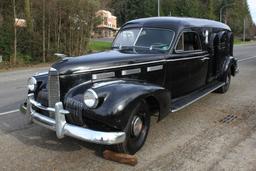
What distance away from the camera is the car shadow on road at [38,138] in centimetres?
509

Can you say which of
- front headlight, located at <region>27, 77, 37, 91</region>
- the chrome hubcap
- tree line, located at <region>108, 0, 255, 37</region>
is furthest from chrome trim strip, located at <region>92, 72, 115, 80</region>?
tree line, located at <region>108, 0, 255, 37</region>

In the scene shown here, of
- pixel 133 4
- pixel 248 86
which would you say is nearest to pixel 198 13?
pixel 133 4

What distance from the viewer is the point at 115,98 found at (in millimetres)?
4477

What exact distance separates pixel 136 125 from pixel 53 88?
1.28 metres

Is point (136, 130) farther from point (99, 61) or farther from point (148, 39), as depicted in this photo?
point (148, 39)

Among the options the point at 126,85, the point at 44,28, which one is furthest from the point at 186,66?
the point at 44,28

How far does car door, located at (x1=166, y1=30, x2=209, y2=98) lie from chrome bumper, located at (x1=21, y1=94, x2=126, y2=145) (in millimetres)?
2107

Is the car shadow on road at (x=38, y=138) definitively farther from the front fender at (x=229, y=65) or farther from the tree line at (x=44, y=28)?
the tree line at (x=44, y=28)

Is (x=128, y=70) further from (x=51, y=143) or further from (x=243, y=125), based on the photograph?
(x=243, y=125)

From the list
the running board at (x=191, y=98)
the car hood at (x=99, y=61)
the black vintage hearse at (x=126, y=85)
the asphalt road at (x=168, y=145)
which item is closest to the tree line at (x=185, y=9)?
the running board at (x=191, y=98)

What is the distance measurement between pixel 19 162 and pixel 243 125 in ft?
12.8

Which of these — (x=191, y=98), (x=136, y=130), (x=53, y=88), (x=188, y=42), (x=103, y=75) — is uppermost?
(x=188, y=42)

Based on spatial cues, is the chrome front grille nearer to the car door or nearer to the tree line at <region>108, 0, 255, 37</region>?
the car door

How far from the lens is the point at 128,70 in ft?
17.4
